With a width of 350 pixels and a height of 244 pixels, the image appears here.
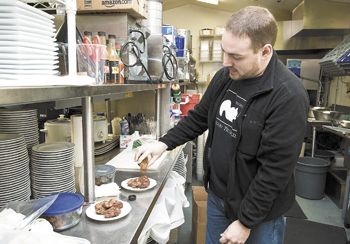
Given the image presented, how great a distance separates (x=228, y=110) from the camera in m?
1.32

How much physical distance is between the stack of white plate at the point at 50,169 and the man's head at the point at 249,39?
30.9 inches

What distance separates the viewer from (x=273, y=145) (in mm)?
1100

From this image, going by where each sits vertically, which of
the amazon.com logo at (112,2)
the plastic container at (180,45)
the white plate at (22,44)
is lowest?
the white plate at (22,44)

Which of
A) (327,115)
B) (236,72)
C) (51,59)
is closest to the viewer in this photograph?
(51,59)

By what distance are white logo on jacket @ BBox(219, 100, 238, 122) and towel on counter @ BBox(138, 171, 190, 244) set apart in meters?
0.67

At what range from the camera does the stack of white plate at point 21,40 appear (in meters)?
0.68

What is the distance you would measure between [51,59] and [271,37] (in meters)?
0.82

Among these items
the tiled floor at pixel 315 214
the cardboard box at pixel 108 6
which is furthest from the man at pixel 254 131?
the tiled floor at pixel 315 214

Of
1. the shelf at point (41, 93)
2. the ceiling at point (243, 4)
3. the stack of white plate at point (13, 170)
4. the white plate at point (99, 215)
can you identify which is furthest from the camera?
the ceiling at point (243, 4)

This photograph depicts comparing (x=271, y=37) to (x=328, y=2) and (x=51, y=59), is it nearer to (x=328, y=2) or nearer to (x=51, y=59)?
(x=51, y=59)

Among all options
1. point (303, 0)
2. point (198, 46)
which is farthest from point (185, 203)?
point (198, 46)

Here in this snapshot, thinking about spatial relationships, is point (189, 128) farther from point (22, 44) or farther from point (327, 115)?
point (327, 115)

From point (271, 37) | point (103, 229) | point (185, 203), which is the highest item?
point (271, 37)

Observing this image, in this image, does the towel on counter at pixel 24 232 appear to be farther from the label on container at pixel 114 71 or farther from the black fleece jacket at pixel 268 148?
the label on container at pixel 114 71
